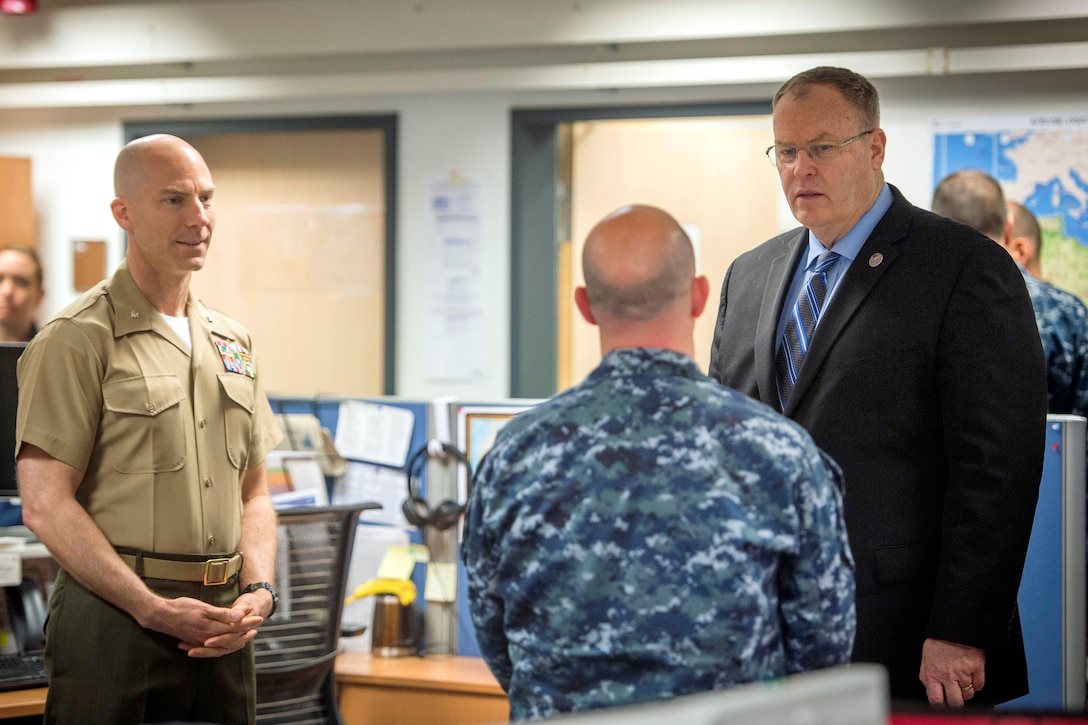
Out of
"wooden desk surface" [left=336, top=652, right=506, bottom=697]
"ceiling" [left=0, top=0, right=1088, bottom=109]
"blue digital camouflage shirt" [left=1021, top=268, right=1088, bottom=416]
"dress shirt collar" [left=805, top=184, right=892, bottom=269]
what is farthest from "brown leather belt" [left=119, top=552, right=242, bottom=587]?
"ceiling" [left=0, top=0, right=1088, bottom=109]

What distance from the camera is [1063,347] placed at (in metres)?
3.15

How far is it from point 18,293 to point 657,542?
3559mm

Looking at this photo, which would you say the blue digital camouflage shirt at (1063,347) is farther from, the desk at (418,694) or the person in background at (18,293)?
the person in background at (18,293)

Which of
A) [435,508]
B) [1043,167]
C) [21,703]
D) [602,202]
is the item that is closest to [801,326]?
[435,508]

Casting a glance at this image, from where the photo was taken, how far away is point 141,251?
2016 millimetres

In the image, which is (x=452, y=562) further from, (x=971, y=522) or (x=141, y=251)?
(x=971, y=522)

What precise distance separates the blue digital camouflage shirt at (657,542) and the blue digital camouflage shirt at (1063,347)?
217cm

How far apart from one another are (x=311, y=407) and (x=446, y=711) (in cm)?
92

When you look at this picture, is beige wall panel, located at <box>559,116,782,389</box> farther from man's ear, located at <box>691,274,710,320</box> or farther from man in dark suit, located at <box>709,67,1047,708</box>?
man's ear, located at <box>691,274,710,320</box>

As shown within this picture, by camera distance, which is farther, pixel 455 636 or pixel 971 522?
pixel 455 636

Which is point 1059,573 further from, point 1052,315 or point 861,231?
point 861,231

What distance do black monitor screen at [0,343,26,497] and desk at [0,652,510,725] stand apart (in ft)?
2.99

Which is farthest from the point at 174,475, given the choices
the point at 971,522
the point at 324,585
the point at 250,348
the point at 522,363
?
the point at 522,363

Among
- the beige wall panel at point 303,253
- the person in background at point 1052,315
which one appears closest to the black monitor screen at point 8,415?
the beige wall panel at point 303,253
